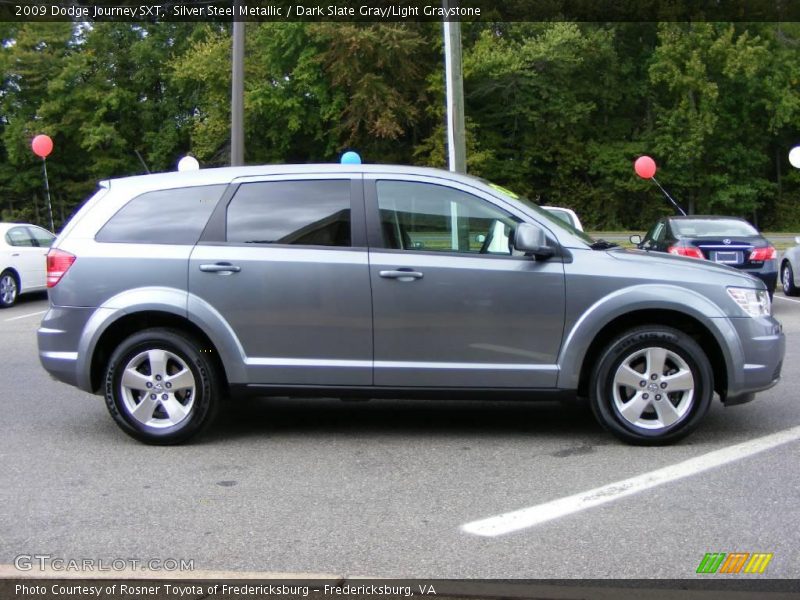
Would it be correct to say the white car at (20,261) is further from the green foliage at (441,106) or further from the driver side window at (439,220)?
the green foliage at (441,106)

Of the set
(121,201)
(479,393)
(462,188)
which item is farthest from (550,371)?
(121,201)

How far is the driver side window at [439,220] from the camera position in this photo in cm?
577

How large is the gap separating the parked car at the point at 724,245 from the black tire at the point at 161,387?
8.49 m

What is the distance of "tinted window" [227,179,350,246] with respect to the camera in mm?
5828

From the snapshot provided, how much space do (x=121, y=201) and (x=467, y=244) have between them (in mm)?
2421

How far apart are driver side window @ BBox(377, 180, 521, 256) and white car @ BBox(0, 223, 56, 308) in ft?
37.4

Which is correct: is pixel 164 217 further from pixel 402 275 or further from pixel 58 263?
pixel 402 275

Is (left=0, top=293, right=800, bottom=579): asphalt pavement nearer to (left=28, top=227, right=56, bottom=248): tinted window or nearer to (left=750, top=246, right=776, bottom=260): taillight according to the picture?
(left=750, top=246, right=776, bottom=260): taillight

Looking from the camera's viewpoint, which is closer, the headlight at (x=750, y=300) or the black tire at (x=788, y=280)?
the headlight at (x=750, y=300)

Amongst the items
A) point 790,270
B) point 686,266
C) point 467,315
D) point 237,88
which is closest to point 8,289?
point 237,88

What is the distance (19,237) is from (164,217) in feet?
39.3

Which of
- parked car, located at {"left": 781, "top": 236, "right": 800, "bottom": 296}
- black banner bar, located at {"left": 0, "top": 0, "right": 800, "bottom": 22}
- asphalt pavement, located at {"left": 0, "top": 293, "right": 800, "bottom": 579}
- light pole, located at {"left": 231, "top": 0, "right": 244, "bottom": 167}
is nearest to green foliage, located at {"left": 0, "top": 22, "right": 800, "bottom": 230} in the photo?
black banner bar, located at {"left": 0, "top": 0, "right": 800, "bottom": 22}

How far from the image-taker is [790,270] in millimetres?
16078

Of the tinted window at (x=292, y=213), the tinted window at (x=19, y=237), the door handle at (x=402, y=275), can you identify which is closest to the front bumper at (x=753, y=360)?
the door handle at (x=402, y=275)
